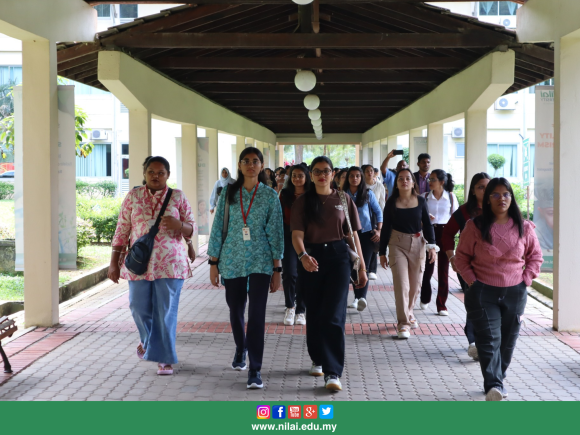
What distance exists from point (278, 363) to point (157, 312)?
1171mm

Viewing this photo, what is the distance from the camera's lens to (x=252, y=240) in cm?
509

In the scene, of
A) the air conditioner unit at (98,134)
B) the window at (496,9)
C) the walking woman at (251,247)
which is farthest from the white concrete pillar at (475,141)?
the window at (496,9)

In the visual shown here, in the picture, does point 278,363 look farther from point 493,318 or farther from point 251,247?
point 493,318

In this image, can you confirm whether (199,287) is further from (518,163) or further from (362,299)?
(518,163)

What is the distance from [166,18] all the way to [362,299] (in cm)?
478

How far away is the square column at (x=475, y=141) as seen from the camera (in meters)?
11.8

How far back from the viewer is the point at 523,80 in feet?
40.6

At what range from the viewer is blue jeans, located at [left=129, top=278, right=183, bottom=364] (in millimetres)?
5355

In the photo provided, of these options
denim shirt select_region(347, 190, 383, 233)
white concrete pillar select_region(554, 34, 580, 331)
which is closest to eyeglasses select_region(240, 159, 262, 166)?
denim shirt select_region(347, 190, 383, 233)

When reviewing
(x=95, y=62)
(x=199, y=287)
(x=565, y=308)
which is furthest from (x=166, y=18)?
(x=565, y=308)

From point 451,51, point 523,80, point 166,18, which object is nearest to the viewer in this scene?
point 166,18

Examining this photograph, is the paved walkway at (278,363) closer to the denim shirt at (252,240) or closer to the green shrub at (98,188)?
the denim shirt at (252,240)

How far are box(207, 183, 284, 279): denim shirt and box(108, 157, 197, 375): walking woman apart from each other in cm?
37
